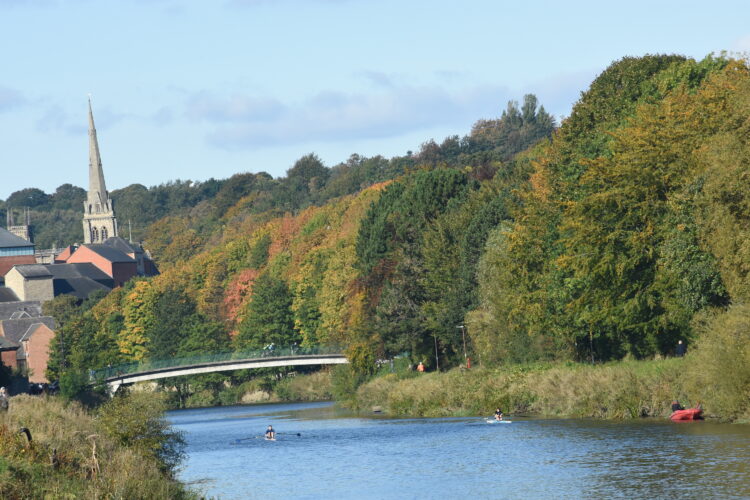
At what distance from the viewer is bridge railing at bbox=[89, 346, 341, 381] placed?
117 metres

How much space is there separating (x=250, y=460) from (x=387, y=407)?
2524 cm

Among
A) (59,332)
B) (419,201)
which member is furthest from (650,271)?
(59,332)

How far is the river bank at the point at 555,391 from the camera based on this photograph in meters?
55.6

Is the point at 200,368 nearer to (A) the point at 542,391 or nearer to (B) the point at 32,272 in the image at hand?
(A) the point at 542,391

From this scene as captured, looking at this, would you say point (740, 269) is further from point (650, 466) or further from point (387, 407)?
point (387, 407)

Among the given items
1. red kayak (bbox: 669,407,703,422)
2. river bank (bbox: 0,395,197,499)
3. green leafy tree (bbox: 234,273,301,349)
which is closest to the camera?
river bank (bbox: 0,395,197,499)

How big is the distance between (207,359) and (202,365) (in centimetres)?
247

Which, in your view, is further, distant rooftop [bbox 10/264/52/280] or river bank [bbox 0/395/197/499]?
distant rooftop [bbox 10/264/52/280]

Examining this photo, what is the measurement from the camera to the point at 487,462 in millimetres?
48531

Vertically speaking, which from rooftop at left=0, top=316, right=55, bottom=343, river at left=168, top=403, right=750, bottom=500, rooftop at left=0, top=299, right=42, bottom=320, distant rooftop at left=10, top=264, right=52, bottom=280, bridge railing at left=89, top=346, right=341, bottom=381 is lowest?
river at left=168, top=403, right=750, bottom=500

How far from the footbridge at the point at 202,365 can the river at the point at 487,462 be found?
47.5 m

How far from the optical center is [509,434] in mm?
57688

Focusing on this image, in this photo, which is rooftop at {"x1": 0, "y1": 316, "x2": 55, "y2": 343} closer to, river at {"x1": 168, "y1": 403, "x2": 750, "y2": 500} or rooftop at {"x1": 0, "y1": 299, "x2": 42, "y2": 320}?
rooftop at {"x1": 0, "y1": 299, "x2": 42, "y2": 320}

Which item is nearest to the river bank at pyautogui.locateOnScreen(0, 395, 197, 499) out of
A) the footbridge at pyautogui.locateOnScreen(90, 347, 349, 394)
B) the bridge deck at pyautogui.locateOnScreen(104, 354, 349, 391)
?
the footbridge at pyautogui.locateOnScreen(90, 347, 349, 394)
